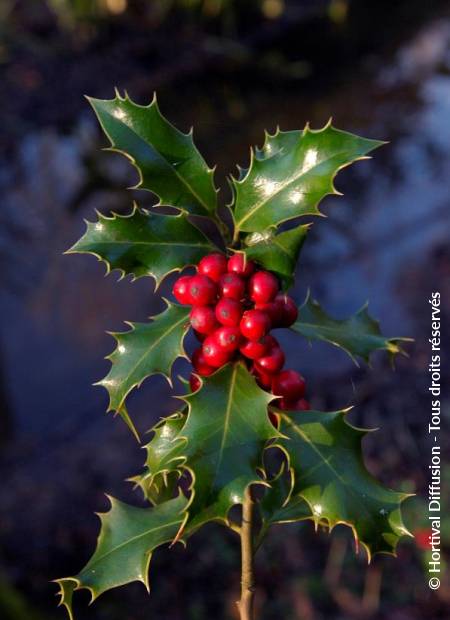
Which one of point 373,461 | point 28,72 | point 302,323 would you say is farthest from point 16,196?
point 302,323

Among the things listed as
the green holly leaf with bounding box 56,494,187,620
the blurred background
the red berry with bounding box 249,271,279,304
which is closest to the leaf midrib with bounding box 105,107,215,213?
the red berry with bounding box 249,271,279,304

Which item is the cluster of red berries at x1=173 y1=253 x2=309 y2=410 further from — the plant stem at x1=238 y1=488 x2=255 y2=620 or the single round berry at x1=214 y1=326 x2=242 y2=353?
the plant stem at x1=238 y1=488 x2=255 y2=620

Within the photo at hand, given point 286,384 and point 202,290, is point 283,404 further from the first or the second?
point 202,290

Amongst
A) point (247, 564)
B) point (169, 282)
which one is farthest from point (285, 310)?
point (169, 282)

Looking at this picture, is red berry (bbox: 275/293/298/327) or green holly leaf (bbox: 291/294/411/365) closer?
red berry (bbox: 275/293/298/327)

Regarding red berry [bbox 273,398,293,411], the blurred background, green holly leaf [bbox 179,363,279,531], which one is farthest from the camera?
the blurred background

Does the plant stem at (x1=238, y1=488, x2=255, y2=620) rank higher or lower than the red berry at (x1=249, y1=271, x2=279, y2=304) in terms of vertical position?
lower

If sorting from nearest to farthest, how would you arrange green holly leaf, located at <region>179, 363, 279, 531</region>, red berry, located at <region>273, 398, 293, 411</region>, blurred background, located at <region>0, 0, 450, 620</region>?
green holly leaf, located at <region>179, 363, 279, 531</region>
red berry, located at <region>273, 398, 293, 411</region>
blurred background, located at <region>0, 0, 450, 620</region>
